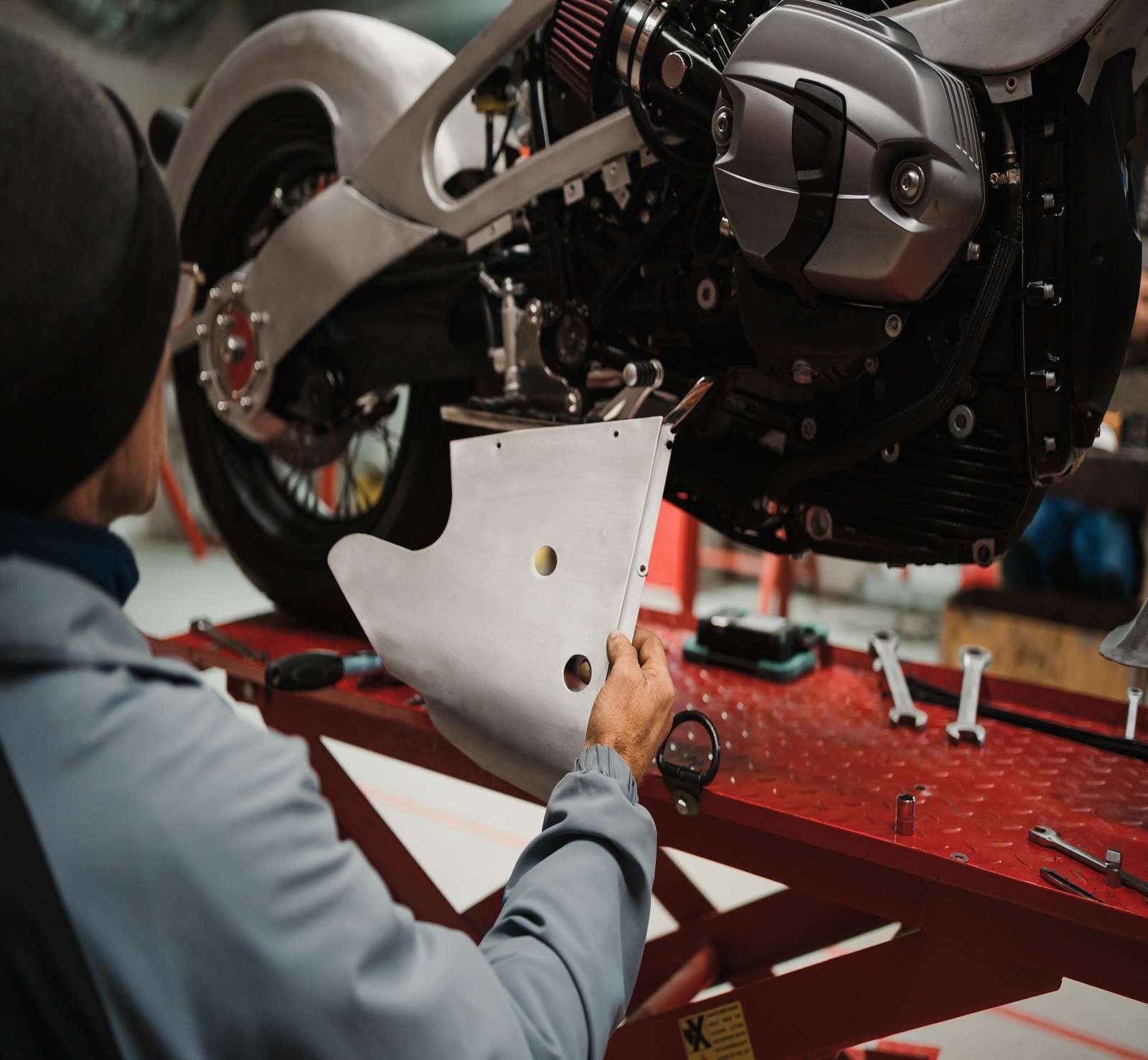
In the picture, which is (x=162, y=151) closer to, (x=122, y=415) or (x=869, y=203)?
(x=869, y=203)

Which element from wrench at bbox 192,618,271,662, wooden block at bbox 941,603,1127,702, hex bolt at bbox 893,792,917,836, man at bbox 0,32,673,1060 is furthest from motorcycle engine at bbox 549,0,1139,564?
wooden block at bbox 941,603,1127,702

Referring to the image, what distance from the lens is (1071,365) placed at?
3.51ft

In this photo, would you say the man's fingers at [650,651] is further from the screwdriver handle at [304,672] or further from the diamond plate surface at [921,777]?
the screwdriver handle at [304,672]

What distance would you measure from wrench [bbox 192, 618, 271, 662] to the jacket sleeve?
1106mm

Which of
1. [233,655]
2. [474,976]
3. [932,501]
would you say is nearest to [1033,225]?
[932,501]

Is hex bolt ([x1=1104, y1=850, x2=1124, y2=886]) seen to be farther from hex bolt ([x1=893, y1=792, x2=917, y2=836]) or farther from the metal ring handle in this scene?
the metal ring handle

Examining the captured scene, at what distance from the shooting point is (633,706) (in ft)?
3.17

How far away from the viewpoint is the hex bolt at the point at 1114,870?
0.94 m

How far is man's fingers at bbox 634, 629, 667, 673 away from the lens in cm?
102

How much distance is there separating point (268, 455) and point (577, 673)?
1121 mm

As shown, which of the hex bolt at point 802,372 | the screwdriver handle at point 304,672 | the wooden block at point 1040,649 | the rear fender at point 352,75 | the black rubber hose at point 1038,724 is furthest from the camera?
the wooden block at point 1040,649

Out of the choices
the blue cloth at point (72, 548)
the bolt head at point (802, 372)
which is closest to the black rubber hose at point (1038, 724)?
the bolt head at point (802, 372)

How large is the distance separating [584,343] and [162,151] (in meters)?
1.26

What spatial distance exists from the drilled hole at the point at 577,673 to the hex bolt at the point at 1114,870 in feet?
1.73
